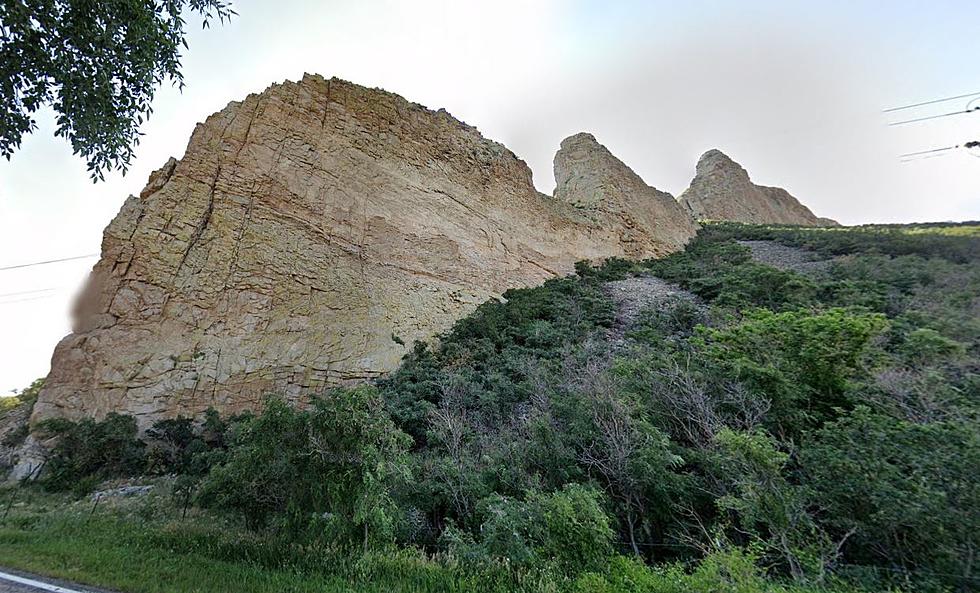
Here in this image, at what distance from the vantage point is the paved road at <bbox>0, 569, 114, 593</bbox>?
4.04 metres

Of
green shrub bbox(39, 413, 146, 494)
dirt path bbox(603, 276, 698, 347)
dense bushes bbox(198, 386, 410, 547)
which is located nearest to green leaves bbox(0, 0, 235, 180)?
dense bushes bbox(198, 386, 410, 547)

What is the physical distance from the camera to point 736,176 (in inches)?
1919

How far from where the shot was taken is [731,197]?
4650cm

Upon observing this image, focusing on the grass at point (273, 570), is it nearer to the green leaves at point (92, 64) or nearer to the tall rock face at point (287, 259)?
the green leaves at point (92, 64)

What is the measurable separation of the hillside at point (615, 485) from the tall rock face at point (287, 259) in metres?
3.27

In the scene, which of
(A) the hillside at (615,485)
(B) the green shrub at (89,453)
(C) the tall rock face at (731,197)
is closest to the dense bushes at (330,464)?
(A) the hillside at (615,485)

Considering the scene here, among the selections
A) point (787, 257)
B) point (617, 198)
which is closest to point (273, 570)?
point (787, 257)

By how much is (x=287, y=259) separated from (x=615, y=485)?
15.0m

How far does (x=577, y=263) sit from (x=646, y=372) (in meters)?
17.0

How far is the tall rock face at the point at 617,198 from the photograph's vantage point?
92.1 ft

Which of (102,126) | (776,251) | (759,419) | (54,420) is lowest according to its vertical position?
(759,419)

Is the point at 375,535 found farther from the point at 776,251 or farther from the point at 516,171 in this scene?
the point at 776,251

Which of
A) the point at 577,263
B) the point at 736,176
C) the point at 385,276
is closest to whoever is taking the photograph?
the point at 385,276

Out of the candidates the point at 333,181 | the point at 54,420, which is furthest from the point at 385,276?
the point at 54,420
